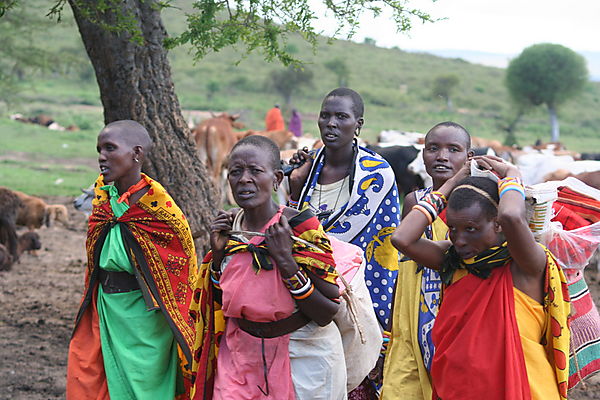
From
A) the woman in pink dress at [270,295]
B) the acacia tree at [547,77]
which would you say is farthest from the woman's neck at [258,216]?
the acacia tree at [547,77]

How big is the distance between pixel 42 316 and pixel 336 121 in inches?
186

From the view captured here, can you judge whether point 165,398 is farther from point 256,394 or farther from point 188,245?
point 256,394

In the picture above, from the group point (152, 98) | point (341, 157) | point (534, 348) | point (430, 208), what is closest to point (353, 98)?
point (341, 157)

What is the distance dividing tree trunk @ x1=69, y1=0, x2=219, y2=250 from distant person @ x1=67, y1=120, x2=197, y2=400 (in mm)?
1892

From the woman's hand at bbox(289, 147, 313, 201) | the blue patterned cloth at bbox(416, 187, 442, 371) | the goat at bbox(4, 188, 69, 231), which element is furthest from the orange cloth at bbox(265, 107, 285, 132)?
the blue patterned cloth at bbox(416, 187, 442, 371)

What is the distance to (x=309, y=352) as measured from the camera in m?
3.29

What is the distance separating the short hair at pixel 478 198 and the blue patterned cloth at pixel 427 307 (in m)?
0.55

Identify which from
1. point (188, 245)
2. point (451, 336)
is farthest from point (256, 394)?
point (188, 245)

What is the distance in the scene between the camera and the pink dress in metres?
3.21

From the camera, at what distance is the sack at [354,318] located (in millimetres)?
3457

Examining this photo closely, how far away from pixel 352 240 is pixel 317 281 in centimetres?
160

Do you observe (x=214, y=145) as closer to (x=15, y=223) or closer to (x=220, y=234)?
(x=15, y=223)

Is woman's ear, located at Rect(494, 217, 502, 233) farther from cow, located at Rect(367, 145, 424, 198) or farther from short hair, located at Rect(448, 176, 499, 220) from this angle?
cow, located at Rect(367, 145, 424, 198)

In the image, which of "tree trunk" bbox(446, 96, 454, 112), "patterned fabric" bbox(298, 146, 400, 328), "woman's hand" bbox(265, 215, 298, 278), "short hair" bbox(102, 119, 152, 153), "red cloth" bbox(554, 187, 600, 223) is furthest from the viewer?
"tree trunk" bbox(446, 96, 454, 112)
